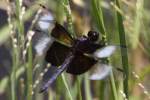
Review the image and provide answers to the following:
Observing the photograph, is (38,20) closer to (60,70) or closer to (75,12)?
(60,70)

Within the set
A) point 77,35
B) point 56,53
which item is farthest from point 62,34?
point 77,35

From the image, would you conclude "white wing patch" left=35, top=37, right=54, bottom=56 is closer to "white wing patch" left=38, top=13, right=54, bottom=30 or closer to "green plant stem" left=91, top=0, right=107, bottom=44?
"white wing patch" left=38, top=13, right=54, bottom=30

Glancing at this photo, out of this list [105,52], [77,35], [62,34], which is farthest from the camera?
[77,35]

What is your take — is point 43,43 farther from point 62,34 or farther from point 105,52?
point 105,52

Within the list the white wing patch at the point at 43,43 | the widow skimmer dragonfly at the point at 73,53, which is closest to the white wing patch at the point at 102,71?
the widow skimmer dragonfly at the point at 73,53

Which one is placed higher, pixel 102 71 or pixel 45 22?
pixel 45 22

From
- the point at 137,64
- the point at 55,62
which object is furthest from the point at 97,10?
the point at 137,64

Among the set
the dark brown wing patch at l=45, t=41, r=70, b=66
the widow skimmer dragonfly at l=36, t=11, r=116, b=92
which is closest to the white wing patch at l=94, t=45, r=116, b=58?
the widow skimmer dragonfly at l=36, t=11, r=116, b=92

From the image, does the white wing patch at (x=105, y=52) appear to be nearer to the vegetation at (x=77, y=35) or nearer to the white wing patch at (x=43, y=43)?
the vegetation at (x=77, y=35)
